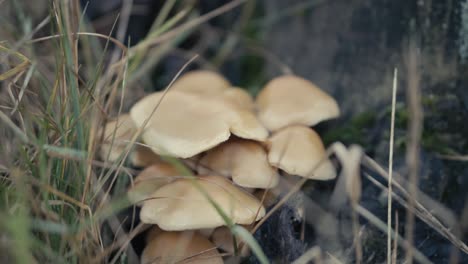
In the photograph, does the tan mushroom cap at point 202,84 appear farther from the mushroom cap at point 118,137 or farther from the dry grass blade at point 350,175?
the dry grass blade at point 350,175

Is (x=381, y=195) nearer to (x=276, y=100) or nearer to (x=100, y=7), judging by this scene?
(x=276, y=100)

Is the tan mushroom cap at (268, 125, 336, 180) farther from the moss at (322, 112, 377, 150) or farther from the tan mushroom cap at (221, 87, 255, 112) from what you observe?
the moss at (322, 112, 377, 150)

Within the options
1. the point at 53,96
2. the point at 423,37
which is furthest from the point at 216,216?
the point at 423,37

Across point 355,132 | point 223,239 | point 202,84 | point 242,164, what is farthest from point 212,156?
point 355,132

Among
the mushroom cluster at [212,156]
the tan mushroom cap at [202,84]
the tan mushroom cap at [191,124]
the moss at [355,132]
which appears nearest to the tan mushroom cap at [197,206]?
the mushroom cluster at [212,156]

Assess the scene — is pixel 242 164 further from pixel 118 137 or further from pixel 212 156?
pixel 118 137

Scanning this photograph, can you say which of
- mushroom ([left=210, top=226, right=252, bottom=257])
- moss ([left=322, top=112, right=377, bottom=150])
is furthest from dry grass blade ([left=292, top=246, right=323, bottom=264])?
moss ([left=322, top=112, right=377, bottom=150])
